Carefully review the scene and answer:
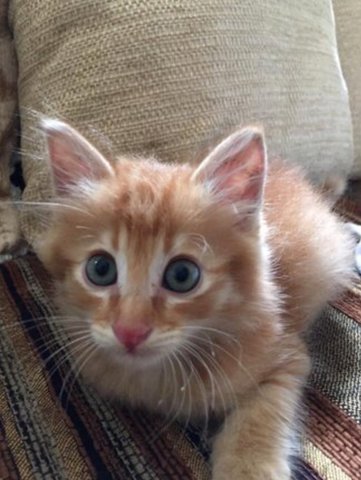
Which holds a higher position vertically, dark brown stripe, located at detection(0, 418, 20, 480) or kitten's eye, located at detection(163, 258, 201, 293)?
kitten's eye, located at detection(163, 258, 201, 293)

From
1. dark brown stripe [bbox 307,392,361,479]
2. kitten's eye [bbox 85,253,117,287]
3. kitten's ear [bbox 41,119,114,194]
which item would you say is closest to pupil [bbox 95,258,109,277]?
kitten's eye [bbox 85,253,117,287]

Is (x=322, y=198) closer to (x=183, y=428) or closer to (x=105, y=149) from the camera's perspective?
(x=105, y=149)

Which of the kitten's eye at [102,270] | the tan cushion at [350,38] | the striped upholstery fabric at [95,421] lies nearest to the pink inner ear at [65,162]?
the kitten's eye at [102,270]

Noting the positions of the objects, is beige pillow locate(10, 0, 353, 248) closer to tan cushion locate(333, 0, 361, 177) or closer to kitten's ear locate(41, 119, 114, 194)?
kitten's ear locate(41, 119, 114, 194)

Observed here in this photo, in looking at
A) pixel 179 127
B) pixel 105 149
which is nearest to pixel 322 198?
pixel 179 127

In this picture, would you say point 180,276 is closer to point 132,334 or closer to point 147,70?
point 132,334

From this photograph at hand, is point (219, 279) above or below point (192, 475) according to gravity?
above
